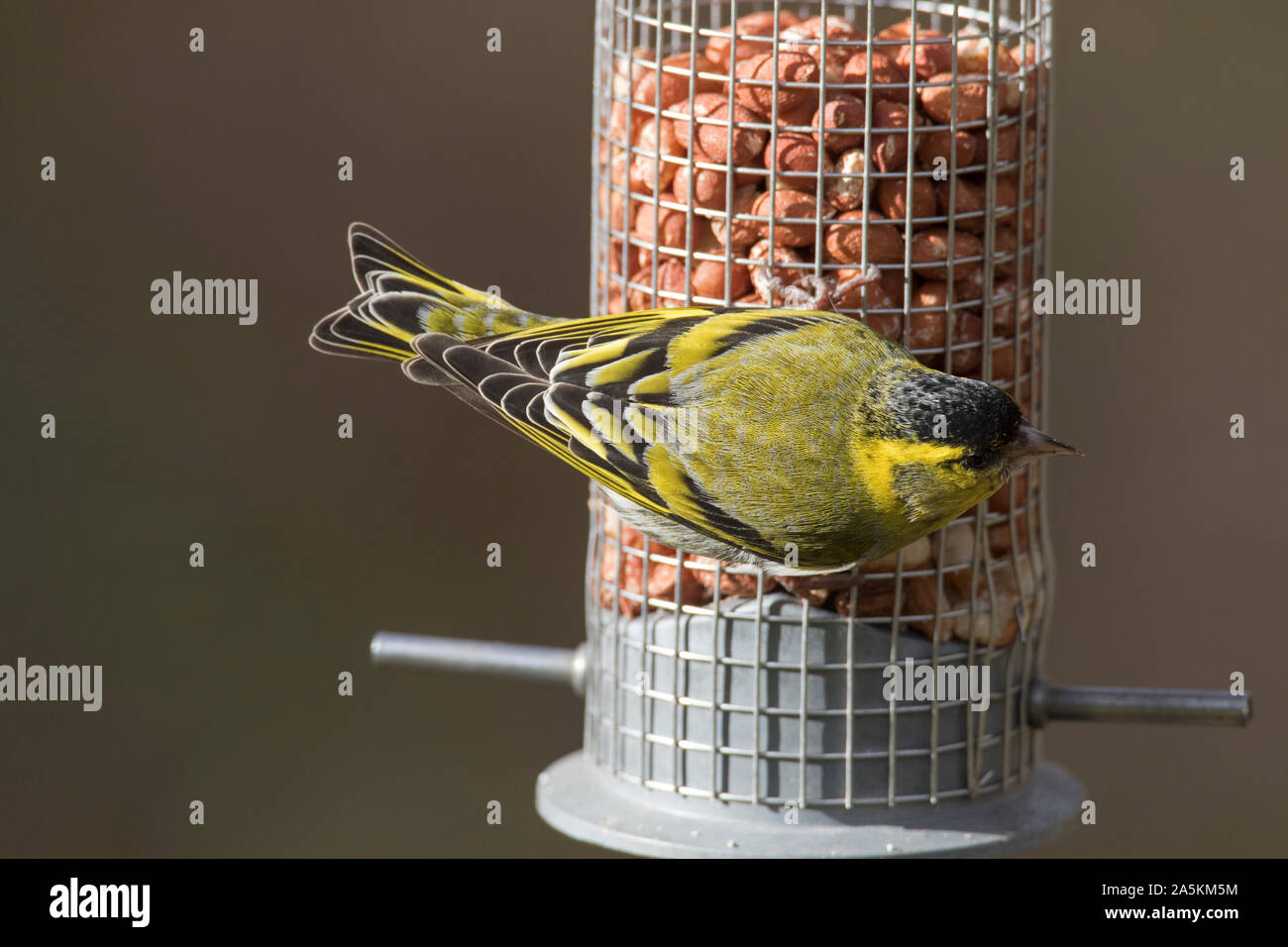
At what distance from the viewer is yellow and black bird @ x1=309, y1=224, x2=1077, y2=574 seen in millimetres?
4129

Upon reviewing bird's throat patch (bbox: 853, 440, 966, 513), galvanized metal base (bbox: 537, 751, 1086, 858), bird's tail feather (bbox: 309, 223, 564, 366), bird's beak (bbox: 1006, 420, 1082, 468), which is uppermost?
bird's tail feather (bbox: 309, 223, 564, 366)

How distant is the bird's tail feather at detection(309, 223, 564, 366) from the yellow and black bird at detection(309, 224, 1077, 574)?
0.18 m

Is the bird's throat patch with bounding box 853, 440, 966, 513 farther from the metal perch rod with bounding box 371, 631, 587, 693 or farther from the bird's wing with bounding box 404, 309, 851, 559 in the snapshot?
the metal perch rod with bounding box 371, 631, 587, 693

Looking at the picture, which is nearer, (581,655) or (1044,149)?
(1044,149)

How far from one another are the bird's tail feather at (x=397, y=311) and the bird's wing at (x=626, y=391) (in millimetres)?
202

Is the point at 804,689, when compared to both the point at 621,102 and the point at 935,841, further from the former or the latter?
the point at 621,102

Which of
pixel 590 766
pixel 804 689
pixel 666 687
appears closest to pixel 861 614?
pixel 804 689

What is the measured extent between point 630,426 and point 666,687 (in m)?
0.76

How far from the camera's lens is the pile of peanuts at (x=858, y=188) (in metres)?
4.46

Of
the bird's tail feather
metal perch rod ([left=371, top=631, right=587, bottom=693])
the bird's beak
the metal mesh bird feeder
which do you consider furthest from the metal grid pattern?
the bird's beak

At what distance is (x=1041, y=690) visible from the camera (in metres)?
4.84

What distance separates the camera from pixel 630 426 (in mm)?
4309

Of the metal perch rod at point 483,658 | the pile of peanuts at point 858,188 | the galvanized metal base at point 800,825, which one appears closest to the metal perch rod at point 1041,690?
the metal perch rod at point 483,658

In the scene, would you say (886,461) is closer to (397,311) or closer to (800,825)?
(800,825)
